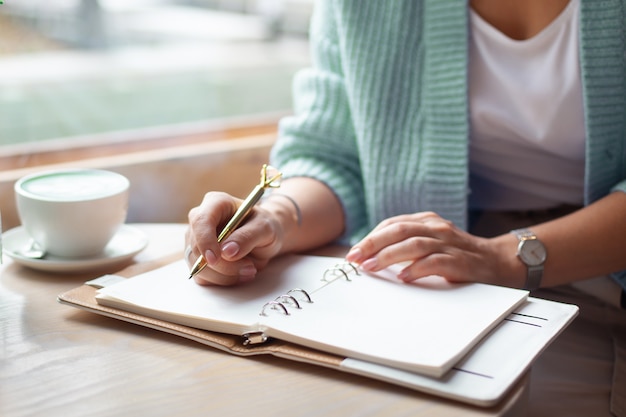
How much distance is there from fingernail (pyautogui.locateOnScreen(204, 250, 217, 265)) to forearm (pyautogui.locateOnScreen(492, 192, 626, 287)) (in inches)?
15.1

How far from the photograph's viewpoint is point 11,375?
2.24ft

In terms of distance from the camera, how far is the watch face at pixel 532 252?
960mm

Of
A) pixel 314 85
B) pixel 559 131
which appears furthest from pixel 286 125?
pixel 559 131

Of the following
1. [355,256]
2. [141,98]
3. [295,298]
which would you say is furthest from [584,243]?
[141,98]

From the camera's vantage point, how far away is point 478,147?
1.18 metres

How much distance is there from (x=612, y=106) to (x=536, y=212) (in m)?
0.21

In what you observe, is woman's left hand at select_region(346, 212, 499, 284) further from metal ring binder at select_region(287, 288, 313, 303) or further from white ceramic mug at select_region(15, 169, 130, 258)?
white ceramic mug at select_region(15, 169, 130, 258)

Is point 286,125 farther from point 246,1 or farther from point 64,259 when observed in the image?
point 246,1

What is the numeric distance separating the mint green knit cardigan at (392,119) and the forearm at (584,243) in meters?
0.09

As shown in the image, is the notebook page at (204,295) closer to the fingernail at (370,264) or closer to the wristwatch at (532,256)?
the fingernail at (370,264)

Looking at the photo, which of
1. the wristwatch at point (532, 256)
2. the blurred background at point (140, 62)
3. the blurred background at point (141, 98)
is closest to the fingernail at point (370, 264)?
the wristwatch at point (532, 256)

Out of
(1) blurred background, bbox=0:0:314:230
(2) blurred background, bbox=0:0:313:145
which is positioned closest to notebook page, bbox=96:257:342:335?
(1) blurred background, bbox=0:0:314:230

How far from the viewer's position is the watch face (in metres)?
0.96

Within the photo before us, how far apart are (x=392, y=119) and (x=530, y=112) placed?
0.21m
